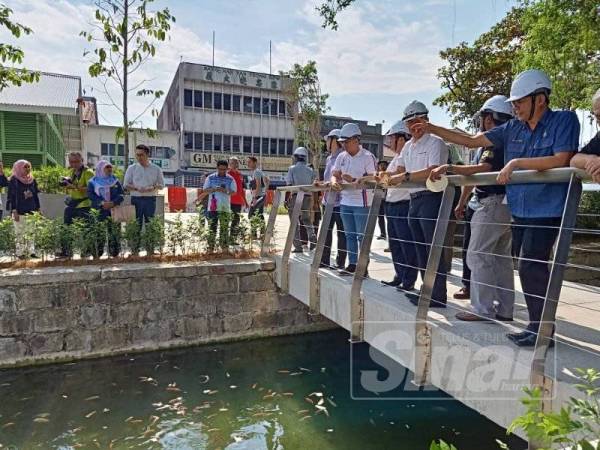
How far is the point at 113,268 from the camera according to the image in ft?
19.4

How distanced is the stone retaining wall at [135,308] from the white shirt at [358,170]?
78.5 inches

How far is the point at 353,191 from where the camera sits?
16.6 ft

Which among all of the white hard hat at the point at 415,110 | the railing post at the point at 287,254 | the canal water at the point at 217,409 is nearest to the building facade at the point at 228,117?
the railing post at the point at 287,254

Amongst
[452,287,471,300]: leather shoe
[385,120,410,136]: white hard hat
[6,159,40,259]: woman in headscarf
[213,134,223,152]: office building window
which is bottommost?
[452,287,471,300]: leather shoe

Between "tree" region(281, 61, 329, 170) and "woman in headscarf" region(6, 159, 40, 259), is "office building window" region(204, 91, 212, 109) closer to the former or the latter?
"tree" region(281, 61, 329, 170)

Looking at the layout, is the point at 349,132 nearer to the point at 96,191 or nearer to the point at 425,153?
the point at 425,153

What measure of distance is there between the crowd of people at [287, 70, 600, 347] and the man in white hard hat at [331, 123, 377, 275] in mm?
15

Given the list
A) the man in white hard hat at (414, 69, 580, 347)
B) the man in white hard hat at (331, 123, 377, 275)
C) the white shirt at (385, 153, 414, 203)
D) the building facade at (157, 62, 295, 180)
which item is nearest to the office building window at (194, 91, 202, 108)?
the building facade at (157, 62, 295, 180)

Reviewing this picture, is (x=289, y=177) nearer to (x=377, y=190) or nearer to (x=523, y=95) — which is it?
(x=377, y=190)

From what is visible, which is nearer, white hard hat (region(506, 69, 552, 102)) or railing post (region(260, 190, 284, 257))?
white hard hat (region(506, 69, 552, 102))

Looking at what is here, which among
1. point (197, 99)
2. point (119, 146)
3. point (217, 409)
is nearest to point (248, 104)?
point (197, 99)

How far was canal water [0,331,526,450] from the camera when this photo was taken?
13.6ft

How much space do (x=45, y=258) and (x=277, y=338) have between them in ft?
10.7

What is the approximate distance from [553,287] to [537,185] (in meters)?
0.63
